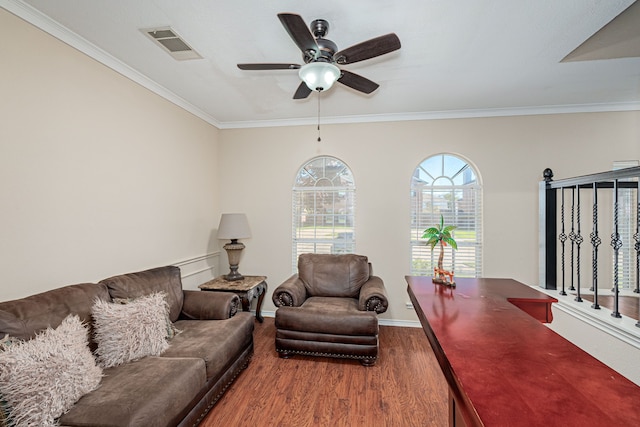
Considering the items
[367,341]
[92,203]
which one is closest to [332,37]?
[92,203]

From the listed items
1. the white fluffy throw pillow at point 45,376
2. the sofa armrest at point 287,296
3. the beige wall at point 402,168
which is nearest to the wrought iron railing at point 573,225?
the beige wall at point 402,168

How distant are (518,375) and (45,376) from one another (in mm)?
2058

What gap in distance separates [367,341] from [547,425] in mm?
2200

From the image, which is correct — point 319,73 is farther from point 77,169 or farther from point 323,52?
point 77,169

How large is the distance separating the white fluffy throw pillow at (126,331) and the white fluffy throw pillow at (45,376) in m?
0.25

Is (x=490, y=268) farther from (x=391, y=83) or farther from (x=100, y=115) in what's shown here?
(x=100, y=115)

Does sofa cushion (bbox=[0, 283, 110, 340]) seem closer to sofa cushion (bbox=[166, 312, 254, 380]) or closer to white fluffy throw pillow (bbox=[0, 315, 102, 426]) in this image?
white fluffy throw pillow (bbox=[0, 315, 102, 426])

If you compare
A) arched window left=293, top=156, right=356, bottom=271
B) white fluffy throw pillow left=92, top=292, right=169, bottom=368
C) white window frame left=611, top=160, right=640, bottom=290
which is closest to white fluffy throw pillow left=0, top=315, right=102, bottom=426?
white fluffy throw pillow left=92, top=292, right=169, bottom=368

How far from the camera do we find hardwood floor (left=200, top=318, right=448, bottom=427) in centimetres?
207

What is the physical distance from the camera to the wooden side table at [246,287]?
331cm

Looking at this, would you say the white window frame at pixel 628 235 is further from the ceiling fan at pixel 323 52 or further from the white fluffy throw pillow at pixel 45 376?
the white fluffy throw pillow at pixel 45 376

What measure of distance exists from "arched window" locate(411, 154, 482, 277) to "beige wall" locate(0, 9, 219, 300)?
304cm

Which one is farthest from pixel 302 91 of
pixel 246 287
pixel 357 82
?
pixel 246 287

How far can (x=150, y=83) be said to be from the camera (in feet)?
9.45
